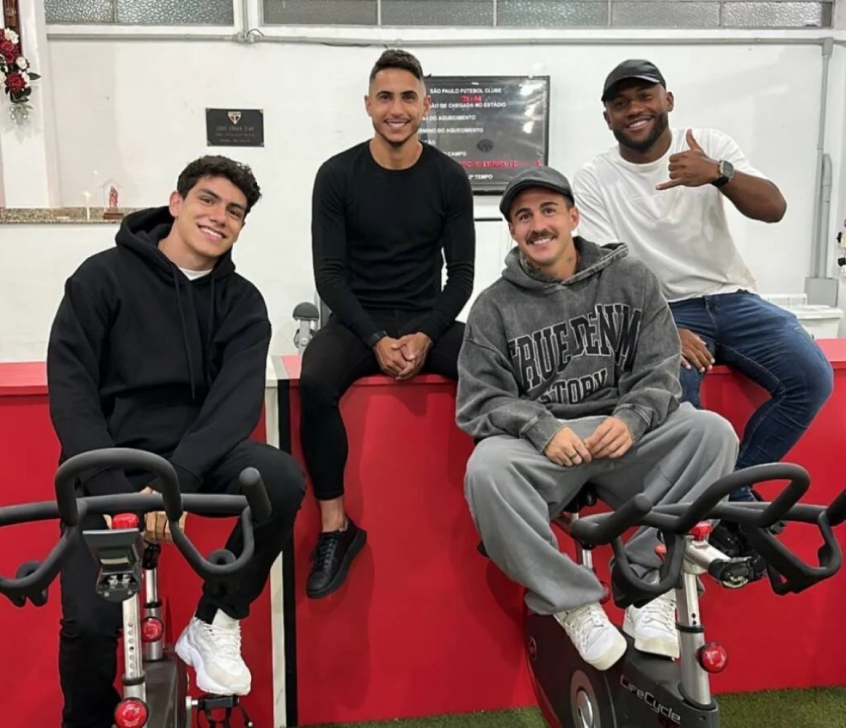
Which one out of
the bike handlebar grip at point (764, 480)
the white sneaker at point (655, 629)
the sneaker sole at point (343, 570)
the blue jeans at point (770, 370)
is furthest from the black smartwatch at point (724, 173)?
the sneaker sole at point (343, 570)

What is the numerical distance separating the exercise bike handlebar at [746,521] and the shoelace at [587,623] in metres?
0.49

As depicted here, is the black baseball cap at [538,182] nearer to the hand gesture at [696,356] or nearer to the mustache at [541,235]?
the mustache at [541,235]

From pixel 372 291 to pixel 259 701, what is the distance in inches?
44.7

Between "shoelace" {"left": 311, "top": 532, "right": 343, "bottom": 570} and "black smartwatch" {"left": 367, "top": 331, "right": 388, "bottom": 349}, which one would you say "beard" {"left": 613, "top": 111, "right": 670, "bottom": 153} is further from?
"shoelace" {"left": 311, "top": 532, "right": 343, "bottom": 570}

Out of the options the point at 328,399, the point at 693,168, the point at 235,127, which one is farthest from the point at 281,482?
the point at 235,127

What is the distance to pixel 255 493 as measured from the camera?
0.97 m

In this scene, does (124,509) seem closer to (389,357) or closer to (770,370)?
(389,357)

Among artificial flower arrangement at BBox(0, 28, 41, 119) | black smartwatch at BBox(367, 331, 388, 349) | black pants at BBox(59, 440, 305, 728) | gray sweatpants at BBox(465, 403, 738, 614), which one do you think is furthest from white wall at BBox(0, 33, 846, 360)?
gray sweatpants at BBox(465, 403, 738, 614)

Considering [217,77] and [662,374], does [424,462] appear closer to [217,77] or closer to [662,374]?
[662,374]

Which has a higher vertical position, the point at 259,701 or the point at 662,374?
the point at 662,374

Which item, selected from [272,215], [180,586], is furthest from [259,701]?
[272,215]

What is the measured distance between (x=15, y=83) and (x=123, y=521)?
13.7ft

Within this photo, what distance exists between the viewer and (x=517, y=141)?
4.92 metres

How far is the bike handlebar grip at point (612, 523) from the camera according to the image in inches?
39.4
